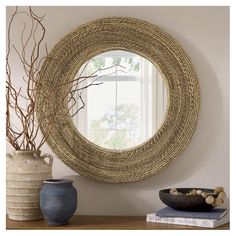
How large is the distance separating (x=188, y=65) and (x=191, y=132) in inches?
11.8

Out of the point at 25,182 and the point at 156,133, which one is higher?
the point at 156,133

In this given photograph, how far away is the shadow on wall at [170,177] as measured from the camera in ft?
7.81

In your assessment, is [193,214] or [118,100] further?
[118,100]

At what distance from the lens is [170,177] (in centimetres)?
238

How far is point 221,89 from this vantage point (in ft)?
7.83

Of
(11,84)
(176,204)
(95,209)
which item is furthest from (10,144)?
(176,204)

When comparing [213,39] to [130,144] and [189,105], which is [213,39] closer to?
[189,105]

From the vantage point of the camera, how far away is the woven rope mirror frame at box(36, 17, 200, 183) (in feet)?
7.70

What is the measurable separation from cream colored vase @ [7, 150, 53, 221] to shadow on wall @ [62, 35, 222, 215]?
236 mm

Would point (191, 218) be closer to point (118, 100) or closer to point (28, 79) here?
point (118, 100)

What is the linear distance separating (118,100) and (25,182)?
0.56 m

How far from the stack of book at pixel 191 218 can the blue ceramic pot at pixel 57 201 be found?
13.2 inches

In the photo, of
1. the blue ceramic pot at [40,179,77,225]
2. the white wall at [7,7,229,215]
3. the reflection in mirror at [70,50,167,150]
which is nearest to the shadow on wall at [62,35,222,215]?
the white wall at [7,7,229,215]

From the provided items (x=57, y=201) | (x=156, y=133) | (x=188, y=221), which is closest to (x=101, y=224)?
(x=57, y=201)
